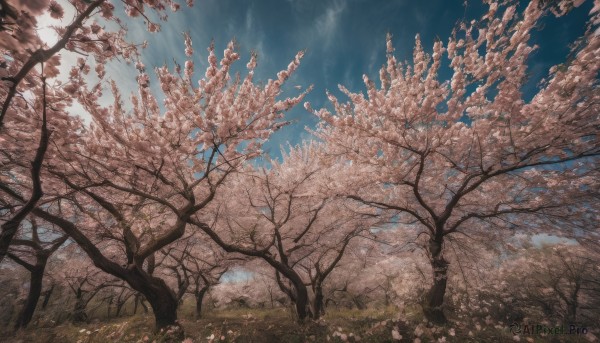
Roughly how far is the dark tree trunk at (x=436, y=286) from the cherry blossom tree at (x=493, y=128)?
0.03 m

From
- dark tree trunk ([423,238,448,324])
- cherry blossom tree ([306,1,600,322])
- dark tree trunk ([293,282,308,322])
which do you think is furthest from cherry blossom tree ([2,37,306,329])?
dark tree trunk ([423,238,448,324])

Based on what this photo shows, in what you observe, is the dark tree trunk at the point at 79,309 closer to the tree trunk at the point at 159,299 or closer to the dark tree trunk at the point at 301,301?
the tree trunk at the point at 159,299

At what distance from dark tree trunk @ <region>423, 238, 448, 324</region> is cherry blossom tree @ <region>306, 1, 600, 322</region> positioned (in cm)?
3

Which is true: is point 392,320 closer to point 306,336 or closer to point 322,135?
point 306,336

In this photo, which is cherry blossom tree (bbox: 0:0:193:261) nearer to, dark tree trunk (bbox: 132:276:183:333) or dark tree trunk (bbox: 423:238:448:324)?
dark tree trunk (bbox: 132:276:183:333)

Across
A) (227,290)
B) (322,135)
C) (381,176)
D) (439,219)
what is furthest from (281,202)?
(227,290)

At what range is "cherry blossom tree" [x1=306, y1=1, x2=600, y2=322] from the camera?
5.09 m

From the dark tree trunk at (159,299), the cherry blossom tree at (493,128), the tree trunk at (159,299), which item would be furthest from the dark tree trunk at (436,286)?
the dark tree trunk at (159,299)

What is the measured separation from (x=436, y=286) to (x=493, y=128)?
5.38 metres

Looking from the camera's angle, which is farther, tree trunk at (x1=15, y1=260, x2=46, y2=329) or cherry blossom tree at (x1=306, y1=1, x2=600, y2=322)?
tree trunk at (x1=15, y1=260, x2=46, y2=329)

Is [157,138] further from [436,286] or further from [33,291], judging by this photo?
[33,291]

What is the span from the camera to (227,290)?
117ft

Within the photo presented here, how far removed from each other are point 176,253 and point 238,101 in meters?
15.3

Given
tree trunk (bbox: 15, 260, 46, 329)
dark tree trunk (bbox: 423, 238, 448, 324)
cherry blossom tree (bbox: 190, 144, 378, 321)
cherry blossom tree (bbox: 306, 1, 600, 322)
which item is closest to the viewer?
cherry blossom tree (bbox: 306, 1, 600, 322)
